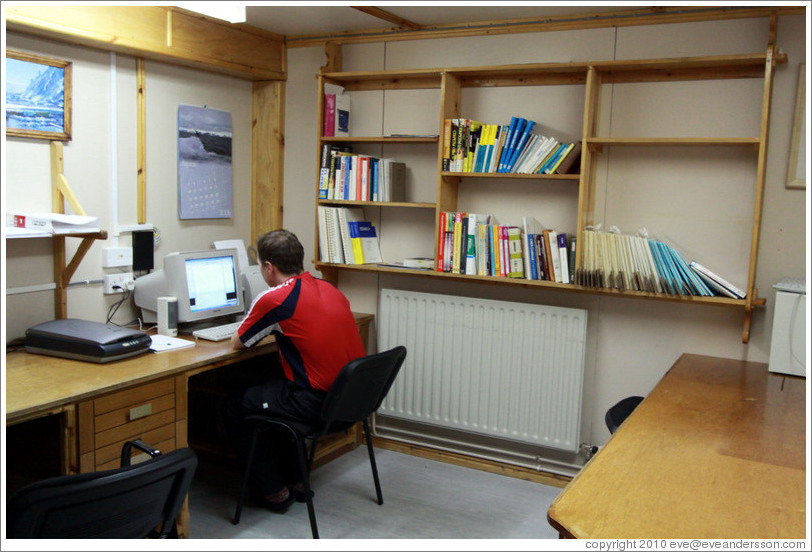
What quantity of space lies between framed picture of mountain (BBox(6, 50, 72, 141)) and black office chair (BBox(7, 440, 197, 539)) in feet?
5.98

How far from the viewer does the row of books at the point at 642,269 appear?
320cm

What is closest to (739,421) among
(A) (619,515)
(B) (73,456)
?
(A) (619,515)

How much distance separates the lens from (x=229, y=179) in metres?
4.23

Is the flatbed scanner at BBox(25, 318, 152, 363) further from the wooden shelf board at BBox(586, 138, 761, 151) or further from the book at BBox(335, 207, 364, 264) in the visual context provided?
the wooden shelf board at BBox(586, 138, 761, 151)

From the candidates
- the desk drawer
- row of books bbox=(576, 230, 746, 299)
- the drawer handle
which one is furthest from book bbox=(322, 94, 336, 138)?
the drawer handle

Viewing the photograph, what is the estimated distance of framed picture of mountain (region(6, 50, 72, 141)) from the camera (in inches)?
118

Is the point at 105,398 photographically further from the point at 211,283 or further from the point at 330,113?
the point at 330,113

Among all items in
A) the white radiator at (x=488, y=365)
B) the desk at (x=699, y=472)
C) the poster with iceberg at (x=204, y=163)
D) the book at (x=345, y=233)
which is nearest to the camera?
the desk at (x=699, y=472)

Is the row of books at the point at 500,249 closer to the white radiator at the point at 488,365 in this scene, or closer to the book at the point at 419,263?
the book at the point at 419,263

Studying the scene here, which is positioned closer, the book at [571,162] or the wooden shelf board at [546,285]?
the wooden shelf board at [546,285]

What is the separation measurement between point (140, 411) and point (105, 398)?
17cm

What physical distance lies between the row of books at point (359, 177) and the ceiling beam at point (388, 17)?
719 millimetres

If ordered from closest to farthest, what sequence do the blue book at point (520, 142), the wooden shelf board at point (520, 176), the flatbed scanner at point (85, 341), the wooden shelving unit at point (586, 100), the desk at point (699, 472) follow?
the desk at point (699, 472), the flatbed scanner at point (85, 341), the wooden shelving unit at point (586, 100), the wooden shelf board at point (520, 176), the blue book at point (520, 142)

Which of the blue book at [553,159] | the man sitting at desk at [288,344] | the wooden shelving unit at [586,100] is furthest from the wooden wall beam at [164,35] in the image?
the blue book at [553,159]
